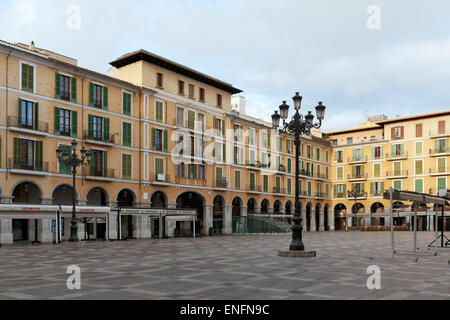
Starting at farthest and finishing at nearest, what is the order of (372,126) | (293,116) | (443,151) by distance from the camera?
1. (372,126)
2. (443,151)
3. (293,116)

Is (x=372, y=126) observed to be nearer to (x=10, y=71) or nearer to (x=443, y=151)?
(x=443, y=151)

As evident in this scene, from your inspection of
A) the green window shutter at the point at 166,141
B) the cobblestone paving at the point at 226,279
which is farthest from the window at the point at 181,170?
the cobblestone paving at the point at 226,279

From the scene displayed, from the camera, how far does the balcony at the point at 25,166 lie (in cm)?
2952

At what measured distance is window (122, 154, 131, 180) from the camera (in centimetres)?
3719

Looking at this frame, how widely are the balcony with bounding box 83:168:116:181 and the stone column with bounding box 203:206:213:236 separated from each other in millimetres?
11310

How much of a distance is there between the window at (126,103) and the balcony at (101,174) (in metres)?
5.12

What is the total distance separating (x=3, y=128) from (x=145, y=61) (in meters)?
13.8

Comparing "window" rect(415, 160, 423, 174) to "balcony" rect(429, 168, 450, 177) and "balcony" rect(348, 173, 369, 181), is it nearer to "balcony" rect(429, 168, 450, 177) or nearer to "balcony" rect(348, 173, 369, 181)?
"balcony" rect(429, 168, 450, 177)

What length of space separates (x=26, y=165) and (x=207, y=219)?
734 inches

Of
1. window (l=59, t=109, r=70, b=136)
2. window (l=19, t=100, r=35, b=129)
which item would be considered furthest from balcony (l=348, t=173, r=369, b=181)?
window (l=19, t=100, r=35, b=129)

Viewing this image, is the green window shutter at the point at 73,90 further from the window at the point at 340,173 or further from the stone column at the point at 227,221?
the window at the point at 340,173

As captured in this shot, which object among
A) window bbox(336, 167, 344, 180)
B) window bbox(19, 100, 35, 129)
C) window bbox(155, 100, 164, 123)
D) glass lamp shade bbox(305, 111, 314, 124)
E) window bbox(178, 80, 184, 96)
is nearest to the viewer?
glass lamp shade bbox(305, 111, 314, 124)
